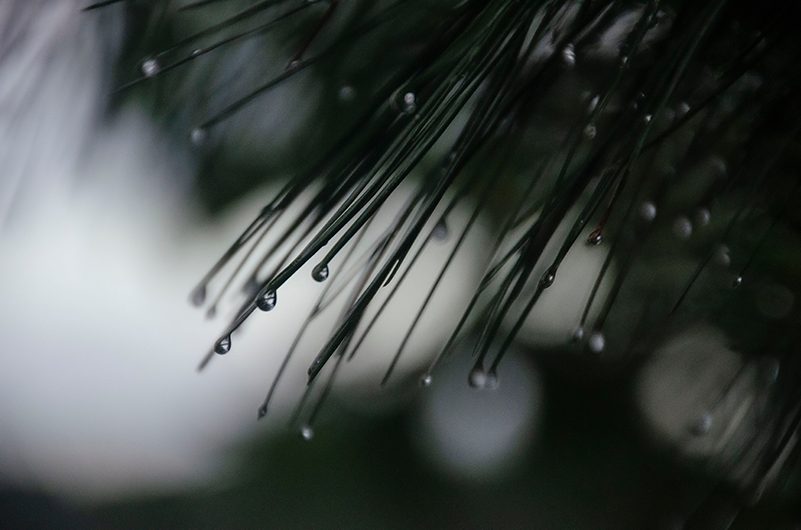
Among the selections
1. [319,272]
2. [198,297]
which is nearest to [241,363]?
[198,297]

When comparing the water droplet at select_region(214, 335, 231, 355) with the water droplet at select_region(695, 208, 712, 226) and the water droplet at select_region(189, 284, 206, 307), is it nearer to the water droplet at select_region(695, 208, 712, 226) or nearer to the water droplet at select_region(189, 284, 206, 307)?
the water droplet at select_region(189, 284, 206, 307)

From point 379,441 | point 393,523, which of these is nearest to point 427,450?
point 379,441

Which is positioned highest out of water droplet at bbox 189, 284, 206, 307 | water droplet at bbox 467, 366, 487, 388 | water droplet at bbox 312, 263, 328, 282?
water droplet at bbox 189, 284, 206, 307

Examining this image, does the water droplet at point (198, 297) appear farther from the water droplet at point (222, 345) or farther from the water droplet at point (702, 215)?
the water droplet at point (702, 215)

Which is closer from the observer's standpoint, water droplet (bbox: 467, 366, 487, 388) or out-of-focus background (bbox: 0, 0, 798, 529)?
water droplet (bbox: 467, 366, 487, 388)

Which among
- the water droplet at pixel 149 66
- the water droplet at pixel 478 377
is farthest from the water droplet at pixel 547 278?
the water droplet at pixel 149 66

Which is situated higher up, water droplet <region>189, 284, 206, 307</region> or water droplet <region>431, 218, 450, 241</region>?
water droplet <region>189, 284, 206, 307</region>

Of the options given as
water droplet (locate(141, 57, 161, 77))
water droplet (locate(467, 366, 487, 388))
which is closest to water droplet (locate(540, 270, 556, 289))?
water droplet (locate(467, 366, 487, 388))

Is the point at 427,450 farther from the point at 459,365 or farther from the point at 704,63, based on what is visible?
the point at 704,63
